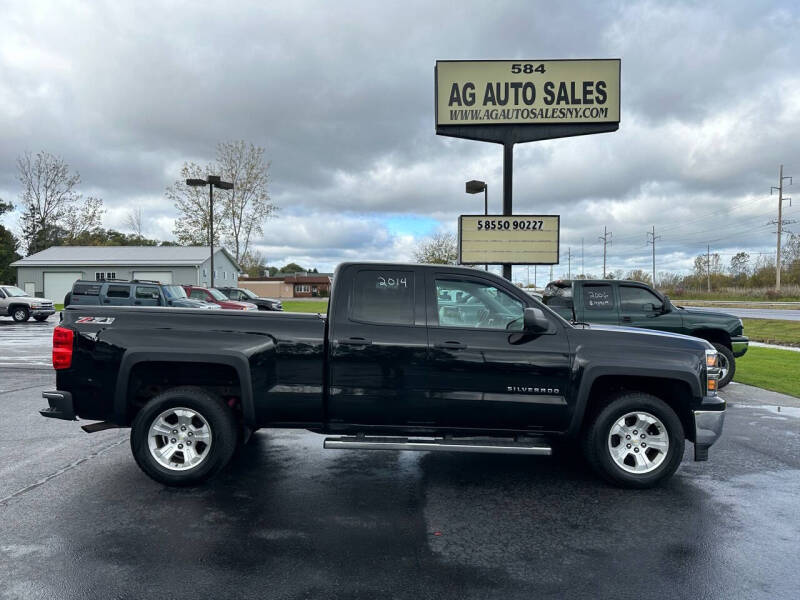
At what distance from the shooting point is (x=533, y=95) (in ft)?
44.5

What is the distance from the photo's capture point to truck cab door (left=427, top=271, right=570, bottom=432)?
468 centimetres

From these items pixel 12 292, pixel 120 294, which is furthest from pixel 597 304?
pixel 12 292

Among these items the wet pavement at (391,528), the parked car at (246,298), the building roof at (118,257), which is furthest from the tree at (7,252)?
the wet pavement at (391,528)

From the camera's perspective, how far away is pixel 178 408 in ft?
15.4

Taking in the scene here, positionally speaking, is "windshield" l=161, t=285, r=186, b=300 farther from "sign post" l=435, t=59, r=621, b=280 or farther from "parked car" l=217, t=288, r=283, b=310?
"sign post" l=435, t=59, r=621, b=280

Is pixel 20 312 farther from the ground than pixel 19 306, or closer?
closer

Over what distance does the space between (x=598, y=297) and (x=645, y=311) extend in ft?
2.76

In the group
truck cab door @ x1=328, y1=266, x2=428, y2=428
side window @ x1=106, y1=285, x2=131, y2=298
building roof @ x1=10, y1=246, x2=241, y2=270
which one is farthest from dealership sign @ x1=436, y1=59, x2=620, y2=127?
building roof @ x1=10, y1=246, x2=241, y2=270

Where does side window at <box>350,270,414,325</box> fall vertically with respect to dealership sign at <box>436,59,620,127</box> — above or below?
below

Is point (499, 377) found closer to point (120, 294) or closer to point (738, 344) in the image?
point (738, 344)

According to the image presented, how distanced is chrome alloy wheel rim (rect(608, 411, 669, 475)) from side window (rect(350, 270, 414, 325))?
2111 mm

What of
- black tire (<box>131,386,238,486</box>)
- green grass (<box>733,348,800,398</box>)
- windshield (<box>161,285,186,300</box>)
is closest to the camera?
black tire (<box>131,386,238,486</box>)

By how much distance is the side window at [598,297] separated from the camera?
974 centimetres

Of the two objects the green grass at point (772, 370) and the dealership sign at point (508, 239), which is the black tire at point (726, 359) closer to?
the green grass at point (772, 370)
